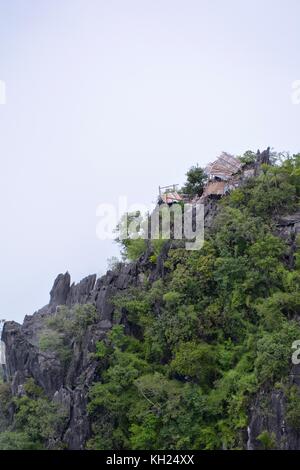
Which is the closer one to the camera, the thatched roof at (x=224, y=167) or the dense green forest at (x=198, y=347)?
the dense green forest at (x=198, y=347)

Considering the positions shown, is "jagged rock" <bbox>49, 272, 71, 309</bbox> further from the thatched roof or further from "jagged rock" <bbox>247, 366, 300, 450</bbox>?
"jagged rock" <bbox>247, 366, 300, 450</bbox>

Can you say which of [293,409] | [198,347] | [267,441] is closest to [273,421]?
[267,441]

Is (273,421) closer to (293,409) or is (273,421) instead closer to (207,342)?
(293,409)

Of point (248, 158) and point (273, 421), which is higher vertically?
point (248, 158)

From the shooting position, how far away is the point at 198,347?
79.3 ft

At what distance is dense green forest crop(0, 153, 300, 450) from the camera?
74.9 ft

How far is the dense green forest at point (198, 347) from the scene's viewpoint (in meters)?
22.8

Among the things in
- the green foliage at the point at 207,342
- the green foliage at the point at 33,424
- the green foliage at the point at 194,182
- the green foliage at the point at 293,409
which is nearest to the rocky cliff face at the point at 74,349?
the green foliage at the point at 33,424

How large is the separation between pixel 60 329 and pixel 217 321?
230 inches

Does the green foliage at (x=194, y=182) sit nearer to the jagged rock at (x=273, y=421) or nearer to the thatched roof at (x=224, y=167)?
the thatched roof at (x=224, y=167)

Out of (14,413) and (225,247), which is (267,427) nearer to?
(225,247)

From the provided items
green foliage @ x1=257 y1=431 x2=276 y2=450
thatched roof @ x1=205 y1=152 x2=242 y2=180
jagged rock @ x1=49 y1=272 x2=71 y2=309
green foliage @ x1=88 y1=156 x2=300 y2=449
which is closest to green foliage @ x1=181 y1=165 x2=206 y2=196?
thatched roof @ x1=205 y1=152 x2=242 y2=180

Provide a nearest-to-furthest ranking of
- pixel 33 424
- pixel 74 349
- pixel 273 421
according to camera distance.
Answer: pixel 273 421 < pixel 33 424 < pixel 74 349

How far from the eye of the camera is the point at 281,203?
27297mm
